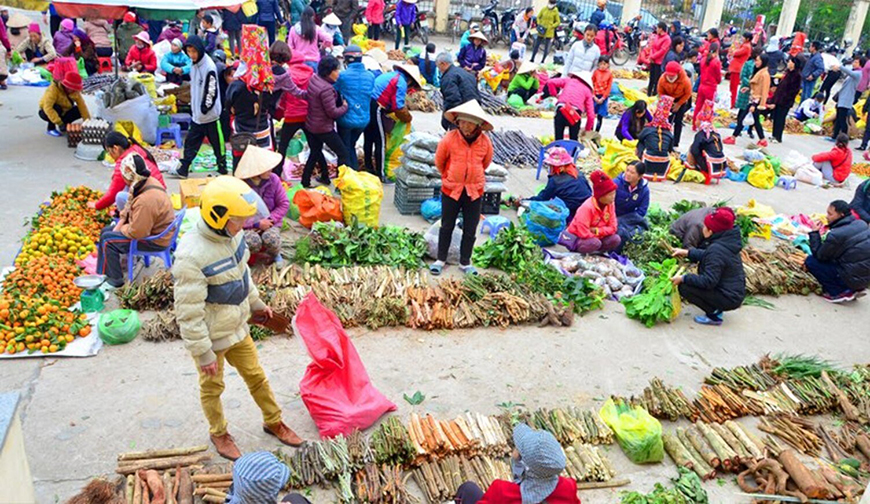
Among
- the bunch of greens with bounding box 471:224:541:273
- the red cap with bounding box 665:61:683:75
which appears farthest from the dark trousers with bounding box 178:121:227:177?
the red cap with bounding box 665:61:683:75

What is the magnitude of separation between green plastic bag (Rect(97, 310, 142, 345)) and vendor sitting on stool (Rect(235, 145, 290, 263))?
1395 mm

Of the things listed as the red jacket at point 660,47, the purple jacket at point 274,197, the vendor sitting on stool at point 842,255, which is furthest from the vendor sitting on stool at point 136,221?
the red jacket at point 660,47

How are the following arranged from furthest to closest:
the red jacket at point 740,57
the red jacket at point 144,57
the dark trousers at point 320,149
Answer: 1. the red jacket at point 740,57
2. the red jacket at point 144,57
3. the dark trousers at point 320,149

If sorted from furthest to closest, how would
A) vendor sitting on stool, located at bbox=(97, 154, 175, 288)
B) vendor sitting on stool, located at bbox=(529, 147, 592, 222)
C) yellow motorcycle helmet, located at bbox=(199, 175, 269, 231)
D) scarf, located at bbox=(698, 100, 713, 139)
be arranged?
scarf, located at bbox=(698, 100, 713, 139), vendor sitting on stool, located at bbox=(529, 147, 592, 222), vendor sitting on stool, located at bbox=(97, 154, 175, 288), yellow motorcycle helmet, located at bbox=(199, 175, 269, 231)

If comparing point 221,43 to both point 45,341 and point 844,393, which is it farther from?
point 844,393

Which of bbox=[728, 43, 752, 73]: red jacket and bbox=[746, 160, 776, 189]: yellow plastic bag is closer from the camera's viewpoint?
bbox=[746, 160, 776, 189]: yellow plastic bag

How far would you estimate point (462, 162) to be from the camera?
6730 mm

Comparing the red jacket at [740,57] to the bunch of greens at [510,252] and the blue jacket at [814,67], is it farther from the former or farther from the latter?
the bunch of greens at [510,252]

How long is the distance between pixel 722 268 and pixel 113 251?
5828 mm

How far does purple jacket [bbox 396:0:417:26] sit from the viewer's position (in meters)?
18.9

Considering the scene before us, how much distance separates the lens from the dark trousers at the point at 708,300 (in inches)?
261

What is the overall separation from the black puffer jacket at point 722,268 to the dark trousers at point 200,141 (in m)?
6.26

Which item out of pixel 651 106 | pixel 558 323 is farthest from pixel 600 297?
pixel 651 106

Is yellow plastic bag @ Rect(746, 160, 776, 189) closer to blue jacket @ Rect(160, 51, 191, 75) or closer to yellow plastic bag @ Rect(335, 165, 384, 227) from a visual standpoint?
yellow plastic bag @ Rect(335, 165, 384, 227)
